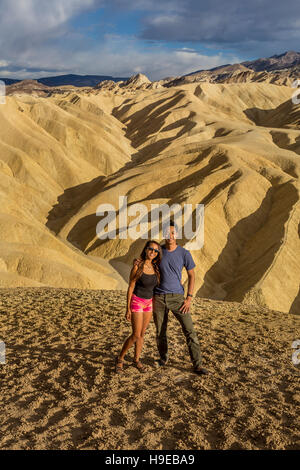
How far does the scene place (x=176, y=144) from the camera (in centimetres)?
7750

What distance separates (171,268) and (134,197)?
36597 mm

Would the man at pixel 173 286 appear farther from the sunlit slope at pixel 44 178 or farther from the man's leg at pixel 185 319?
the sunlit slope at pixel 44 178

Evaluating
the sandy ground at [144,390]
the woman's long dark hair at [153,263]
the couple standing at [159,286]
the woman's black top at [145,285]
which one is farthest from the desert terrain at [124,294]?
the woman's long dark hair at [153,263]

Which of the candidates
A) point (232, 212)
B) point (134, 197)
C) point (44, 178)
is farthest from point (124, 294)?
point (44, 178)

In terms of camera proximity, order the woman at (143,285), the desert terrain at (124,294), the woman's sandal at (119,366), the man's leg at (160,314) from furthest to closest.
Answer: the woman's sandal at (119,366) < the man's leg at (160,314) < the woman at (143,285) < the desert terrain at (124,294)

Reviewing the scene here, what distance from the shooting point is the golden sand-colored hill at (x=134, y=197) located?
26.7 m

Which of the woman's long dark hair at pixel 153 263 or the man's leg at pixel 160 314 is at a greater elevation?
the woman's long dark hair at pixel 153 263

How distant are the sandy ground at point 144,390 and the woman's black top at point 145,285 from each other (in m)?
1.46

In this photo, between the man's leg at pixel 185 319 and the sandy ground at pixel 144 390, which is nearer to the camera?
the sandy ground at pixel 144 390

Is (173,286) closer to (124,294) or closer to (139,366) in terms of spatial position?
A: (139,366)

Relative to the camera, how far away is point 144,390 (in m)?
6.04

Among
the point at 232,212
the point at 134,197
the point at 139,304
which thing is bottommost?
the point at 139,304

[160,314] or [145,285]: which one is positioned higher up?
[145,285]
